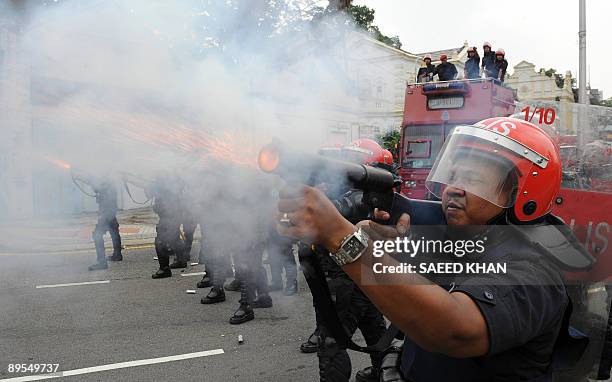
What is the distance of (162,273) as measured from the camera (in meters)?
7.71

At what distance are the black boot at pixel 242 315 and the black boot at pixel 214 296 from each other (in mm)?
699

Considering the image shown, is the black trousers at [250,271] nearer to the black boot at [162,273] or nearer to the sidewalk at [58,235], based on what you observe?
the black boot at [162,273]

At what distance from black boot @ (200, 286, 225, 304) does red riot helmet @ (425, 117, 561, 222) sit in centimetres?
495

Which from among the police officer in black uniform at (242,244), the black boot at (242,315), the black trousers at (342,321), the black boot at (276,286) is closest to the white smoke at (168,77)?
the black trousers at (342,321)

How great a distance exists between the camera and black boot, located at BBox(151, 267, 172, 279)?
7668 millimetres

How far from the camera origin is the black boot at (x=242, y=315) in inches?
218

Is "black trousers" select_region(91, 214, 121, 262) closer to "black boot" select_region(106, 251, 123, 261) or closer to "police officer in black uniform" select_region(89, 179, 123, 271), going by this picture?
"police officer in black uniform" select_region(89, 179, 123, 271)

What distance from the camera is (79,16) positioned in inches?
126

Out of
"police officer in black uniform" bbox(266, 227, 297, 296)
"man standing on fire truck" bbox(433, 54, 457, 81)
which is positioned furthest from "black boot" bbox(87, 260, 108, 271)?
"man standing on fire truck" bbox(433, 54, 457, 81)

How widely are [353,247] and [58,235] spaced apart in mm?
10893

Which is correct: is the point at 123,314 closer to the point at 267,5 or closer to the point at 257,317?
the point at 257,317

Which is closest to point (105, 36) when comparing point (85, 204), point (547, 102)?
point (547, 102)

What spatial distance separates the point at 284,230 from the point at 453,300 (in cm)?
48

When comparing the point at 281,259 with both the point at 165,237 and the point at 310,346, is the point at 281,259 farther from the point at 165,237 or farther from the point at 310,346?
the point at 310,346
